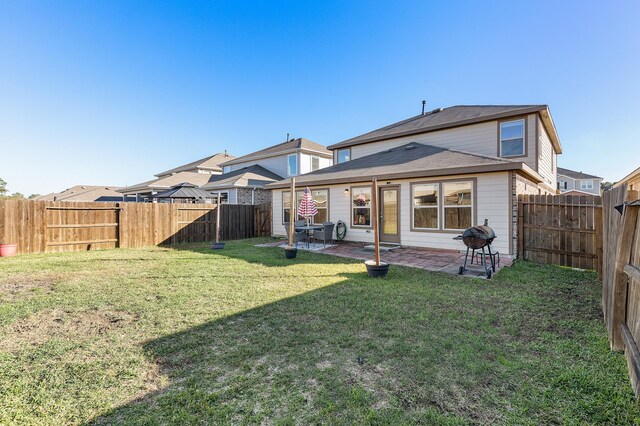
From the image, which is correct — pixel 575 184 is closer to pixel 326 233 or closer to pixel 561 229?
pixel 561 229

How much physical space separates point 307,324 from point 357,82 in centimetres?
1564

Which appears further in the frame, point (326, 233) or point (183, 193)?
point (183, 193)

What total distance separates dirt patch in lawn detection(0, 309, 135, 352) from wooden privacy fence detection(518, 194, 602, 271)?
8.85 metres

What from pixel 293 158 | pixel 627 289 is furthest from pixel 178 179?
pixel 627 289

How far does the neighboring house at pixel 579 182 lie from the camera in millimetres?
40406

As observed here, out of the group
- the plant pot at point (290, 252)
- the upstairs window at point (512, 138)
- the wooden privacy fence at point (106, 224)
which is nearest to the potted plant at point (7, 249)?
the wooden privacy fence at point (106, 224)

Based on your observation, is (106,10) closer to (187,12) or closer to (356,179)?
(187,12)

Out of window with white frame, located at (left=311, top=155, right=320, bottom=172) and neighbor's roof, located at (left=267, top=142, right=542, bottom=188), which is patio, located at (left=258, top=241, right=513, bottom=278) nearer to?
neighbor's roof, located at (left=267, top=142, right=542, bottom=188)

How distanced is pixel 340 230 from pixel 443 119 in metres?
7.20

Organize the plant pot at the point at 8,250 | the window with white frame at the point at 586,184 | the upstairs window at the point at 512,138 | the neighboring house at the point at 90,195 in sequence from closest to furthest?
1. the plant pot at the point at 8,250
2. the upstairs window at the point at 512,138
3. the neighboring house at the point at 90,195
4. the window with white frame at the point at 586,184

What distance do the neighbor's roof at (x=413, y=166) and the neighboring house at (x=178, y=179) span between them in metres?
13.1

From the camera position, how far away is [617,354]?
107 inches

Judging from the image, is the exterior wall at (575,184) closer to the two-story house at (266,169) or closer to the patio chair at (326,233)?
the two-story house at (266,169)

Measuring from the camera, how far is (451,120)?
12203mm
